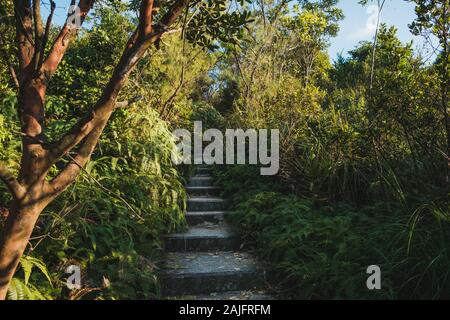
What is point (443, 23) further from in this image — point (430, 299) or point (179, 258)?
point (179, 258)

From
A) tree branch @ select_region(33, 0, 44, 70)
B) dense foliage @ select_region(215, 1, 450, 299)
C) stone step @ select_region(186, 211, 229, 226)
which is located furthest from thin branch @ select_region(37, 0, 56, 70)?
stone step @ select_region(186, 211, 229, 226)

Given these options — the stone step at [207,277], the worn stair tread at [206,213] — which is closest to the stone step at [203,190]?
→ the worn stair tread at [206,213]

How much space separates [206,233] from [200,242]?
267 millimetres

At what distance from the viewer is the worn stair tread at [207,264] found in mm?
3648

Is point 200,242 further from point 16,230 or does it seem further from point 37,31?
point 37,31

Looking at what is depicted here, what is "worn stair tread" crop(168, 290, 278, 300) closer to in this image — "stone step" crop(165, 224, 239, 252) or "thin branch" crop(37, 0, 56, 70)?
"stone step" crop(165, 224, 239, 252)

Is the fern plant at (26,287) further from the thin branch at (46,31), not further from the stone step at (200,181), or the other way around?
the stone step at (200,181)

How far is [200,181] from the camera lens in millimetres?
7012

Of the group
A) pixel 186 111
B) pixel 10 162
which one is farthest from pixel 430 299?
pixel 186 111

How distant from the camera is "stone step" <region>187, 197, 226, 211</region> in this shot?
5695mm

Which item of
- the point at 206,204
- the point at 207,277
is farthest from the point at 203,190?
the point at 207,277

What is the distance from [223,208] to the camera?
5.82 m

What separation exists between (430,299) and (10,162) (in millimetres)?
4040

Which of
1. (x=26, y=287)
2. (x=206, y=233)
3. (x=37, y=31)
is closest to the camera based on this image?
(x=37, y=31)
